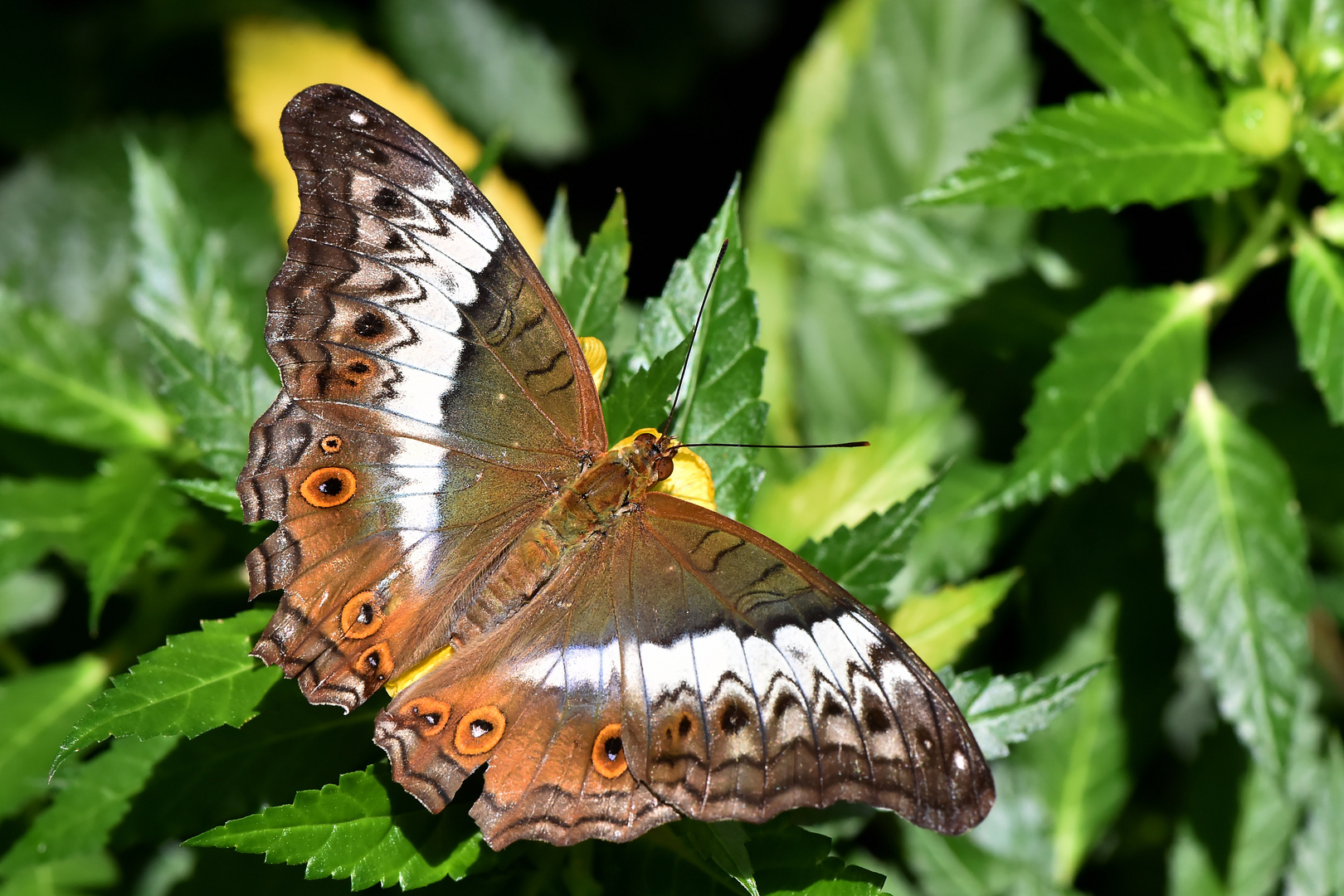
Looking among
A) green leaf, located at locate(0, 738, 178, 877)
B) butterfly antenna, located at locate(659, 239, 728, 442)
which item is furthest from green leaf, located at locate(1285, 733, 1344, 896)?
green leaf, located at locate(0, 738, 178, 877)

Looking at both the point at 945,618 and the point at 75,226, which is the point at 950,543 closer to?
the point at 945,618

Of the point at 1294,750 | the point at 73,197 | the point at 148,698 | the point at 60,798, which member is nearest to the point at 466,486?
the point at 148,698

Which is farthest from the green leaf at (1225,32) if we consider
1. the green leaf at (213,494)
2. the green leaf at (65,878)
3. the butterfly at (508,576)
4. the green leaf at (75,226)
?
the green leaf at (75,226)

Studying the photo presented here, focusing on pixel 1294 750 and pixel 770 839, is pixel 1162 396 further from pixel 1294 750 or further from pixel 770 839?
pixel 770 839

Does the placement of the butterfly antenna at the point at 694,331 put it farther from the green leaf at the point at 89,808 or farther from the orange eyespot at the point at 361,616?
the green leaf at the point at 89,808

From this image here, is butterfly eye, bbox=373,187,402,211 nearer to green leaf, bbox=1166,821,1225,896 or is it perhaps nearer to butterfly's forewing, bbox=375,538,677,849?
butterfly's forewing, bbox=375,538,677,849
